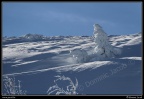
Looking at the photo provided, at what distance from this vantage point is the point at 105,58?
18.4 m

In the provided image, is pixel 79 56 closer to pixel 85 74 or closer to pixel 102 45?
pixel 102 45

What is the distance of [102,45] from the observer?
1814 centimetres

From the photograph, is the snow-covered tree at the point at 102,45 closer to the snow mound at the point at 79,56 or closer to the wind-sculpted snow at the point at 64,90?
the snow mound at the point at 79,56

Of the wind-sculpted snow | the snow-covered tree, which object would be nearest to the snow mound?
the snow-covered tree

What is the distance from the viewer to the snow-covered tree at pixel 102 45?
690 inches

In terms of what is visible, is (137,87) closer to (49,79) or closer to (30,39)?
(49,79)

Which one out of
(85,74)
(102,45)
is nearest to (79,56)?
(102,45)

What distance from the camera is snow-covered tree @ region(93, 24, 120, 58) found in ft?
57.5

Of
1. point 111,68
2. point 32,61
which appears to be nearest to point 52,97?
point 111,68

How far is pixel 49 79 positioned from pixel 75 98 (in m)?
6.24

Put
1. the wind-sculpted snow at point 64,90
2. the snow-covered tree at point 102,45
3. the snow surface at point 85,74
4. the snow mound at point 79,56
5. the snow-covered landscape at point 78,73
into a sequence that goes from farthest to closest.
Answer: the snow mound at point 79,56 → the snow-covered tree at point 102,45 → the snow surface at point 85,74 → the snow-covered landscape at point 78,73 → the wind-sculpted snow at point 64,90

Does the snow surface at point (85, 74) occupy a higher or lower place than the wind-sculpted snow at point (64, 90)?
lower

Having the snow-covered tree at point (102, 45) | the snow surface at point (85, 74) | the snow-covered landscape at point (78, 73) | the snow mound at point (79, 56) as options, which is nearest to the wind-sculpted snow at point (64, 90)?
the snow-covered landscape at point (78, 73)

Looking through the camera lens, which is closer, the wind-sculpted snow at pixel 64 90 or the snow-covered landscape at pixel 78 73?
the wind-sculpted snow at pixel 64 90
